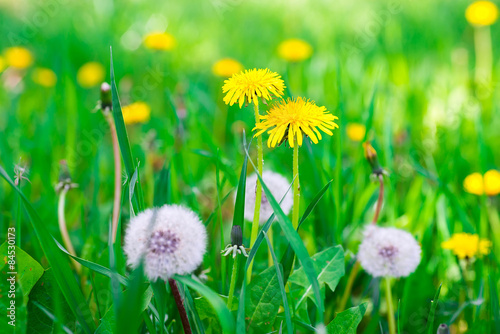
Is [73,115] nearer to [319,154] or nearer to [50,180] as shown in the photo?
[50,180]

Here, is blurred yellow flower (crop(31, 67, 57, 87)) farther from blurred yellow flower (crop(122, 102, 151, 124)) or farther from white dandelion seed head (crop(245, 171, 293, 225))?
white dandelion seed head (crop(245, 171, 293, 225))

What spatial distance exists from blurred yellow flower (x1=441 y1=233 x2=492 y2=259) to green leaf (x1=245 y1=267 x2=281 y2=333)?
643mm

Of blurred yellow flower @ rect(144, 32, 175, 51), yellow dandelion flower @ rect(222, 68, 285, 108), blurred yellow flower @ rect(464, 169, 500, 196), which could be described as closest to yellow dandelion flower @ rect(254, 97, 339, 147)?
yellow dandelion flower @ rect(222, 68, 285, 108)

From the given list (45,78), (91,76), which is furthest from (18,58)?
(91,76)

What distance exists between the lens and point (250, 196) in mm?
1315

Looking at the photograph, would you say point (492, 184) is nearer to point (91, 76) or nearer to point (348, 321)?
point (348, 321)

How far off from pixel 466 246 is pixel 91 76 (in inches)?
96.3

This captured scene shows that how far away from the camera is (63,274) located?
1.02m

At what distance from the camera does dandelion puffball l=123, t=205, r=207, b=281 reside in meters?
0.90

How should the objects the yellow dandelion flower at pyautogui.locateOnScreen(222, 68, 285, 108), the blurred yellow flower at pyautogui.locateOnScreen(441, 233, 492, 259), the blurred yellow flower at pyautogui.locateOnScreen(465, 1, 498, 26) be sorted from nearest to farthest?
the yellow dandelion flower at pyautogui.locateOnScreen(222, 68, 285, 108), the blurred yellow flower at pyautogui.locateOnScreen(441, 233, 492, 259), the blurred yellow flower at pyautogui.locateOnScreen(465, 1, 498, 26)

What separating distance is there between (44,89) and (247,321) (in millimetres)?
2513

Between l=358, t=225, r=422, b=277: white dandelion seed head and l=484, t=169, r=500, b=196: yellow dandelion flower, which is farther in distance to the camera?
l=484, t=169, r=500, b=196: yellow dandelion flower

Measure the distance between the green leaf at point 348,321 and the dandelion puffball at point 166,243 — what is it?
1.25 ft

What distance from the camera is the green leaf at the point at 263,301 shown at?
1.08 metres
